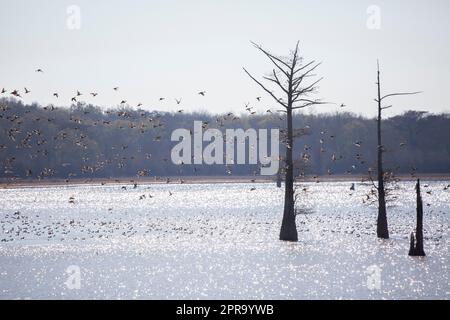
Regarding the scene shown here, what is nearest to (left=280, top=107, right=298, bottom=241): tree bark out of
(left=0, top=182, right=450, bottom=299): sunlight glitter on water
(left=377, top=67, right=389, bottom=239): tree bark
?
(left=0, top=182, right=450, bottom=299): sunlight glitter on water

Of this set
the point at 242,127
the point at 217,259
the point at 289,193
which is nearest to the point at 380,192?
the point at 289,193

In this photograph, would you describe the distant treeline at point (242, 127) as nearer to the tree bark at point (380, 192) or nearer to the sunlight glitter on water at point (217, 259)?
the sunlight glitter on water at point (217, 259)

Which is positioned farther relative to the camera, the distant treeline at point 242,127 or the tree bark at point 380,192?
the distant treeline at point 242,127

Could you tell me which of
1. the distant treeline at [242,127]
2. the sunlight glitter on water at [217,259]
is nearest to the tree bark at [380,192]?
the sunlight glitter on water at [217,259]

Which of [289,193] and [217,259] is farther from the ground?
[289,193]

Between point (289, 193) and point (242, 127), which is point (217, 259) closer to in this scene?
point (289, 193)

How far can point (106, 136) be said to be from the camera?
162 metres

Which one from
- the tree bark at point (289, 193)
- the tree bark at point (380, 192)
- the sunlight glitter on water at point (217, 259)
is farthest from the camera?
the tree bark at point (380, 192)

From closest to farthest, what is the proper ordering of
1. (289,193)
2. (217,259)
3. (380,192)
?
(217,259) < (289,193) < (380,192)

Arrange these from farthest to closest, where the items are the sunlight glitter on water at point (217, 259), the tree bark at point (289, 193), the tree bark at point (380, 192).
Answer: the tree bark at point (380, 192), the tree bark at point (289, 193), the sunlight glitter on water at point (217, 259)

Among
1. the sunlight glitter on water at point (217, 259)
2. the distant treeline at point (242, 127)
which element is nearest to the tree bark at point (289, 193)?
the sunlight glitter on water at point (217, 259)

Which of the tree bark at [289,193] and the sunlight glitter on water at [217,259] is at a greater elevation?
the tree bark at [289,193]

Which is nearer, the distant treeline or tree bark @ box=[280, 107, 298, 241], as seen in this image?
tree bark @ box=[280, 107, 298, 241]

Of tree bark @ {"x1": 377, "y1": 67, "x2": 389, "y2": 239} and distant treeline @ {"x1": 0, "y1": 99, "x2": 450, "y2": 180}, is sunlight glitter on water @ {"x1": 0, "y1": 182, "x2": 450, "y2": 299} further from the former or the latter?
distant treeline @ {"x1": 0, "y1": 99, "x2": 450, "y2": 180}
